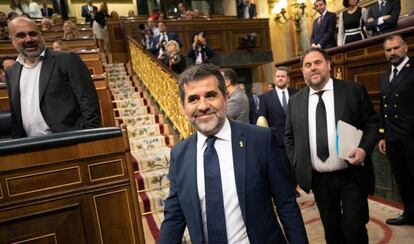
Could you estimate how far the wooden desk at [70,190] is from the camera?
1488mm

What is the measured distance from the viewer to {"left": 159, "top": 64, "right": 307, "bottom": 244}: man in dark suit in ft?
3.72

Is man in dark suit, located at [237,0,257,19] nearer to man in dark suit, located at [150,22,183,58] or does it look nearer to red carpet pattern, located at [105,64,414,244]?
man in dark suit, located at [150,22,183,58]

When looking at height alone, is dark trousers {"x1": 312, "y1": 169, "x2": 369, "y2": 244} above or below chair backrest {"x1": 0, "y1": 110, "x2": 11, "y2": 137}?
below

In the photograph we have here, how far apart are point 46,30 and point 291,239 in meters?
8.38

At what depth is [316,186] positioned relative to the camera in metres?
2.01

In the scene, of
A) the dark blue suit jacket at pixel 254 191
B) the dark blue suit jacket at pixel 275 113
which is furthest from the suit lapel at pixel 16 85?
the dark blue suit jacket at pixel 275 113

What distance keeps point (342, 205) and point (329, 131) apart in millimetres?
436

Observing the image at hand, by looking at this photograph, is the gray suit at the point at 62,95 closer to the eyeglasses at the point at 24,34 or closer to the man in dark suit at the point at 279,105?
the eyeglasses at the point at 24,34

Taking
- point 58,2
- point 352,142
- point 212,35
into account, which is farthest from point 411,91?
point 58,2

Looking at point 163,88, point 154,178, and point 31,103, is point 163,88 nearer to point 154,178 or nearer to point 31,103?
point 154,178

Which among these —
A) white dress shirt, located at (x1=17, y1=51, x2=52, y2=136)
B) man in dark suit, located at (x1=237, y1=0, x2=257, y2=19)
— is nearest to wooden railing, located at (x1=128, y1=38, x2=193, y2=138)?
white dress shirt, located at (x1=17, y1=51, x2=52, y2=136)

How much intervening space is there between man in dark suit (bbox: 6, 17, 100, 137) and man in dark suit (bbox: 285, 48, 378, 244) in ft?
4.28

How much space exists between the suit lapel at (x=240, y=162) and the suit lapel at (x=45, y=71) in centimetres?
136

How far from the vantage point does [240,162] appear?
114 centimetres
